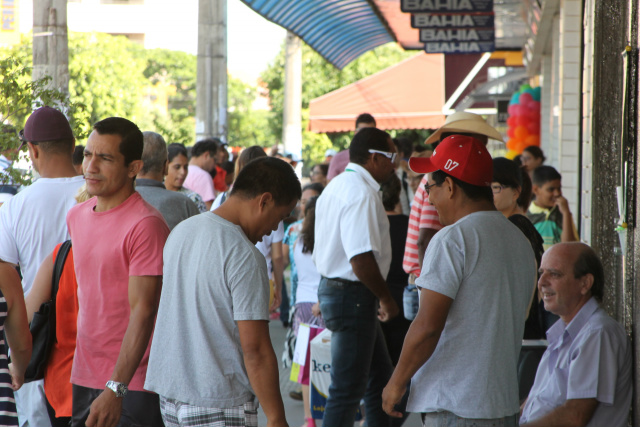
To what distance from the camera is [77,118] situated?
19.1ft

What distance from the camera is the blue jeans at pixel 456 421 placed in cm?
300

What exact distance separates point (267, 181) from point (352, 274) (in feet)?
7.16

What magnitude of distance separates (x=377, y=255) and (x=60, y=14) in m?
3.34

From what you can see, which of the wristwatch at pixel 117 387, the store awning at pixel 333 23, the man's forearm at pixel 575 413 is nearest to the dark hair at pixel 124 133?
the wristwatch at pixel 117 387

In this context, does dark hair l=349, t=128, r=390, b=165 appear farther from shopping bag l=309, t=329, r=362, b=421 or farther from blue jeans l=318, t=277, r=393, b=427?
shopping bag l=309, t=329, r=362, b=421

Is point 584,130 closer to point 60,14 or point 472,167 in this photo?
point 472,167

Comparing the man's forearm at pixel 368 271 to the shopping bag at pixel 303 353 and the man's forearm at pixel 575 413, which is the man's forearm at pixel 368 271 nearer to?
the shopping bag at pixel 303 353

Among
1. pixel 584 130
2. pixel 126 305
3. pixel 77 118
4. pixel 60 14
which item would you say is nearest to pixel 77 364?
pixel 126 305

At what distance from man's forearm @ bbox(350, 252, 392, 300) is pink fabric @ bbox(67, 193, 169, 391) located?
1757mm

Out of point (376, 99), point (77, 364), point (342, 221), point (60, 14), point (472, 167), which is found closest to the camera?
point (472, 167)

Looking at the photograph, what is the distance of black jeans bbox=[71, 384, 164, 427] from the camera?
3.35m

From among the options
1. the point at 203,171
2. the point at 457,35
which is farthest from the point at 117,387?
the point at 457,35

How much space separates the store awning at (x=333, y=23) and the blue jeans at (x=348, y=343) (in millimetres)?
7360

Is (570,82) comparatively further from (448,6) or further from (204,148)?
(448,6)
